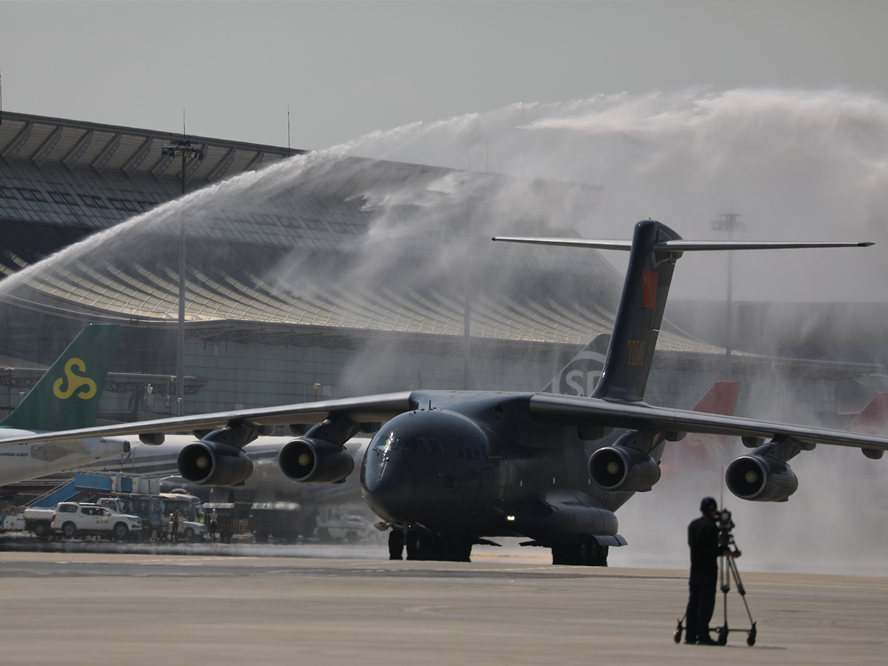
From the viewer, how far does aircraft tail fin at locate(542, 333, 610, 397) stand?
141 ft

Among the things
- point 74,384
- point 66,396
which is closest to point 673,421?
point 74,384

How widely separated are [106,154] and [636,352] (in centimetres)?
6677

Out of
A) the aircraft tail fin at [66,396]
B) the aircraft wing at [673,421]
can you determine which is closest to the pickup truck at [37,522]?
the aircraft tail fin at [66,396]

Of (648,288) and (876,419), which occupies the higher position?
(648,288)

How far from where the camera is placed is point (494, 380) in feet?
286

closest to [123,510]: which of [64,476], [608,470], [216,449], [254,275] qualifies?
[64,476]

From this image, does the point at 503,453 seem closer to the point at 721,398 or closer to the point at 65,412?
the point at 65,412

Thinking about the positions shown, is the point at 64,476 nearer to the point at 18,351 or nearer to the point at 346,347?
the point at 18,351

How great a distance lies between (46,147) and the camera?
8956 centimetres

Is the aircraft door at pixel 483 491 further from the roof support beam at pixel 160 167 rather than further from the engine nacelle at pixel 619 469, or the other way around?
the roof support beam at pixel 160 167

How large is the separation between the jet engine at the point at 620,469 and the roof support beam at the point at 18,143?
68876 millimetres

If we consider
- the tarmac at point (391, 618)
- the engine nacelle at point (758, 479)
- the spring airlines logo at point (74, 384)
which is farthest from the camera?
the spring airlines logo at point (74, 384)

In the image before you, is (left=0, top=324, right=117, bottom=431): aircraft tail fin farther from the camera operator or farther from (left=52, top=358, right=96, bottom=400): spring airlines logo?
the camera operator

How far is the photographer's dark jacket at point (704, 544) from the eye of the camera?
1289cm
